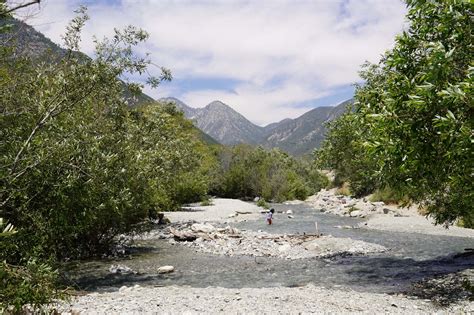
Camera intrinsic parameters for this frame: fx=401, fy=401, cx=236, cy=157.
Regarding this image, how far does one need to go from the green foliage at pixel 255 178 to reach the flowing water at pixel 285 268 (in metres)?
49.5

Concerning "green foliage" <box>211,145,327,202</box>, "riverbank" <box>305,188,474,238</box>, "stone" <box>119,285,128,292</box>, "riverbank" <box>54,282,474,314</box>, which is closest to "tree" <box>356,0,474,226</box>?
"riverbank" <box>54,282,474,314</box>

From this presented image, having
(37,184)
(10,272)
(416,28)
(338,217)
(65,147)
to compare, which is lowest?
(338,217)

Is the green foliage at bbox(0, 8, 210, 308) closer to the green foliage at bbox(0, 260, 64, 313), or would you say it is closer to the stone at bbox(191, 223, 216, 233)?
the green foliage at bbox(0, 260, 64, 313)

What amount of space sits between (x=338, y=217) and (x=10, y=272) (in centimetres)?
4602

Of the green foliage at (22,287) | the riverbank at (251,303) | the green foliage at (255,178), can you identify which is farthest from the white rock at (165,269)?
the green foliage at (255,178)

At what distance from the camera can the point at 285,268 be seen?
22875 millimetres

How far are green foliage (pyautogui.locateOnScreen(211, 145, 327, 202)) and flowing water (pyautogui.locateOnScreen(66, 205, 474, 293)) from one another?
49488mm

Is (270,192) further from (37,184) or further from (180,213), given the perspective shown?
(37,184)

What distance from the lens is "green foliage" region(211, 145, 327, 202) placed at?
264 feet

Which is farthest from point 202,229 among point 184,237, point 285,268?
point 285,268

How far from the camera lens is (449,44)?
9.95 meters

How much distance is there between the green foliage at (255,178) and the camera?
8044 centimetres

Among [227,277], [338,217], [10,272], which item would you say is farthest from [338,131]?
[10,272]

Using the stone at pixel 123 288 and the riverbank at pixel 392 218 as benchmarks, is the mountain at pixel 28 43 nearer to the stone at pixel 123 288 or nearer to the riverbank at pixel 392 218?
the stone at pixel 123 288
